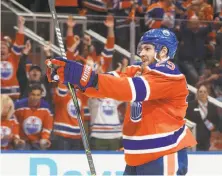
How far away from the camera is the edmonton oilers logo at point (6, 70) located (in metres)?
6.00

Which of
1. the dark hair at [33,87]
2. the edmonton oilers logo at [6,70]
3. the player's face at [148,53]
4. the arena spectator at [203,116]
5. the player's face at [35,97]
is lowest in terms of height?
the arena spectator at [203,116]

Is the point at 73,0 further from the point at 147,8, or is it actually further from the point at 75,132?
the point at 75,132

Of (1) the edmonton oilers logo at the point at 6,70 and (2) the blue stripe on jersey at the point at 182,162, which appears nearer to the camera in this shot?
(2) the blue stripe on jersey at the point at 182,162

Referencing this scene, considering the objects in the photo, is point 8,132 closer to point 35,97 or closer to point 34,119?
point 34,119

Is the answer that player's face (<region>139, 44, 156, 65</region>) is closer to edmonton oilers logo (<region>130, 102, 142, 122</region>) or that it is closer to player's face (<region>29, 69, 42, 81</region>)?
edmonton oilers logo (<region>130, 102, 142, 122</region>)

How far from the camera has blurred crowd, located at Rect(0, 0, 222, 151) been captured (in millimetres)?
6012

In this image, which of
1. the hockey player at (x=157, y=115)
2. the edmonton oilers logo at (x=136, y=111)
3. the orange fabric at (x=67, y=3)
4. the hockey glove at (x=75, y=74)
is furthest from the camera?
the orange fabric at (x=67, y=3)

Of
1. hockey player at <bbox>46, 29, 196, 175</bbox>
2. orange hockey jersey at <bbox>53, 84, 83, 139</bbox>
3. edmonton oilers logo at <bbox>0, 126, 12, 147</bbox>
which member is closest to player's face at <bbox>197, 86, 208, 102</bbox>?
orange hockey jersey at <bbox>53, 84, 83, 139</bbox>

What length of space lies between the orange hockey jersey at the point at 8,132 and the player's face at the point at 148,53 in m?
2.63

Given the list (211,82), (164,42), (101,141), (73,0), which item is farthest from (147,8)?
(164,42)

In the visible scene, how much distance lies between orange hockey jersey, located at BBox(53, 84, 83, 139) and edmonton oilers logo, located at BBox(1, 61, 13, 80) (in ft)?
1.39

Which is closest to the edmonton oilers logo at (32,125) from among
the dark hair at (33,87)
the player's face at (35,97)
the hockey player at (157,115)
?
the player's face at (35,97)

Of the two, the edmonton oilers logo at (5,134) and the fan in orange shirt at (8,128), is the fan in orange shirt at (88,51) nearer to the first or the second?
the fan in orange shirt at (8,128)

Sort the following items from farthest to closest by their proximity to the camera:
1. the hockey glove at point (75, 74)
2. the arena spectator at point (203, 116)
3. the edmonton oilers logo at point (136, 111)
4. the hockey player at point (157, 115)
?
the arena spectator at point (203, 116), the edmonton oilers logo at point (136, 111), the hockey player at point (157, 115), the hockey glove at point (75, 74)
